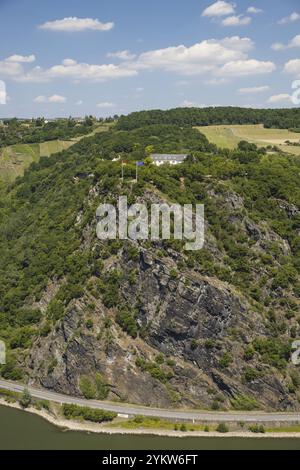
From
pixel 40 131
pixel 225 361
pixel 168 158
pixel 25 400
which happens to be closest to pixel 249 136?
pixel 168 158

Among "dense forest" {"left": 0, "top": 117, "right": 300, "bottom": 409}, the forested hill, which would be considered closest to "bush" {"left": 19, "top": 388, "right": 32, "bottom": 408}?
"dense forest" {"left": 0, "top": 117, "right": 300, "bottom": 409}

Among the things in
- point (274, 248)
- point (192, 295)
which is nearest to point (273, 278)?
point (274, 248)

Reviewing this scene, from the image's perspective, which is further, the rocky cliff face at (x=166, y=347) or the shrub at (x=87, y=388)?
the shrub at (x=87, y=388)

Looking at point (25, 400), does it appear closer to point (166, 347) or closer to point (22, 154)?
point (166, 347)

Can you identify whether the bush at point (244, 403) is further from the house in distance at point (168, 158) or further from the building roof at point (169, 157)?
the building roof at point (169, 157)

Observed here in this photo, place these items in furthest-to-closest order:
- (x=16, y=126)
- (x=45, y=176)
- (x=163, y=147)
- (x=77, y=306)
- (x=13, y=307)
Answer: (x=16, y=126) < (x=45, y=176) < (x=163, y=147) < (x=13, y=307) < (x=77, y=306)

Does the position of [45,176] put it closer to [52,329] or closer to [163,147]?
[163,147]

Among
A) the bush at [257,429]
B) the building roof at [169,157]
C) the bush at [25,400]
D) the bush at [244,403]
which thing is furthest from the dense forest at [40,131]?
the bush at [257,429]
